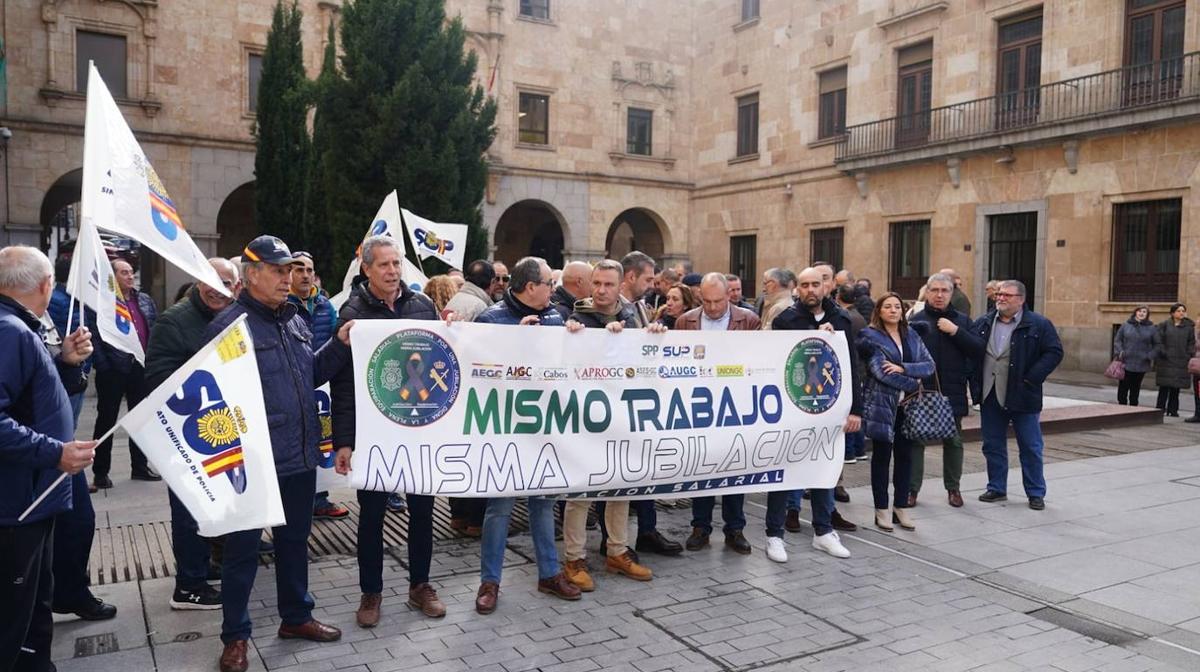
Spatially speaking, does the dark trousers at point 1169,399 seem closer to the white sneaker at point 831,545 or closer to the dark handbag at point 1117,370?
the dark handbag at point 1117,370

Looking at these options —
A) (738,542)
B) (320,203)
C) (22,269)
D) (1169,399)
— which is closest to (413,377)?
(22,269)

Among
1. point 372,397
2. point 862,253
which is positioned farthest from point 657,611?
point 862,253

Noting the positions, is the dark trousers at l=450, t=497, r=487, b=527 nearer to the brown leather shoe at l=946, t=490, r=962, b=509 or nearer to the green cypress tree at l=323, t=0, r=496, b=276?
the brown leather shoe at l=946, t=490, r=962, b=509

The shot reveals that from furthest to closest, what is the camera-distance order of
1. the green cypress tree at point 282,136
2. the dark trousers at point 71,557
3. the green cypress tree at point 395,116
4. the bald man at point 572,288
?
the green cypress tree at point 282,136
the green cypress tree at point 395,116
the bald man at point 572,288
the dark trousers at point 71,557

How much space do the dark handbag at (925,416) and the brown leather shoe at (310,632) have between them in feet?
14.7

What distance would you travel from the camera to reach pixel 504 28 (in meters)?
25.3

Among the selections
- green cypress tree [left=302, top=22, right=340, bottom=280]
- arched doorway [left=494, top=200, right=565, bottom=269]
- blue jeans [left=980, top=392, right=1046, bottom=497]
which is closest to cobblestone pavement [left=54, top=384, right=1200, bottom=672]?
blue jeans [left=980, top=392, right=1046, bottom=497]

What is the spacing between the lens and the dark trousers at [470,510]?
6.49m

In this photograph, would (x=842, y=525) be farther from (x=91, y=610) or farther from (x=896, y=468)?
(x=91, y=610)

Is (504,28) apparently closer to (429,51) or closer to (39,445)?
(429,51)

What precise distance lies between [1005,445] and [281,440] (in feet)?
20.8

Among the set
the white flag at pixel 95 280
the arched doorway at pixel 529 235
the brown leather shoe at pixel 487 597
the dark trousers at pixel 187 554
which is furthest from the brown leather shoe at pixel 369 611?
the arched doorway at pixel 529 235

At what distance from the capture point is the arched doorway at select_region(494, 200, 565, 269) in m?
29.9

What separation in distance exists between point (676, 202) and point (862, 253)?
24.7 ft
